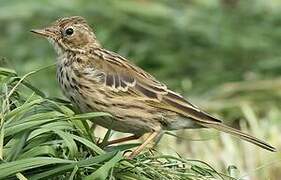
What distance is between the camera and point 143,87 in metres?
7.10

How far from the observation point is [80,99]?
22.6ft

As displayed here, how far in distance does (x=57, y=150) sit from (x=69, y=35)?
135 cm

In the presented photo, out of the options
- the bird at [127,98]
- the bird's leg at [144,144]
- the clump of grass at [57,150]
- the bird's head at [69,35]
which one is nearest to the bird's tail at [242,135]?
the bird at [127,98]

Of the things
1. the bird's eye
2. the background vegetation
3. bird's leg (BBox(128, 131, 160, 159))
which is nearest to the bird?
bird's leg (BBox(128, 131, 160, 159))

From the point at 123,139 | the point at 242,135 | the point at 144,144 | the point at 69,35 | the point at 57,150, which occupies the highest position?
the point at 69,35

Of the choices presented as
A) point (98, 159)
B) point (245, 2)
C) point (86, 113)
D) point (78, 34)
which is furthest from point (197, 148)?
point (245, 2)

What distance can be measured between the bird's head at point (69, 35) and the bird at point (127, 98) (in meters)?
0.09

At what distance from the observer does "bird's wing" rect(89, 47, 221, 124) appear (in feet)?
23.1

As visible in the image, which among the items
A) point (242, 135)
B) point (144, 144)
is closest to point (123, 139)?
point (144, 144)

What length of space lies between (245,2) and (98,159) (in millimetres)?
8086

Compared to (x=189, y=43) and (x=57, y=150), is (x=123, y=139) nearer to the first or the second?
(x=57, y=150)

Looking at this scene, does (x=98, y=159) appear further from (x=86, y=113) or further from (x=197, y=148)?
(x=197, y=148)

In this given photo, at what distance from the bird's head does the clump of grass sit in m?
0.72

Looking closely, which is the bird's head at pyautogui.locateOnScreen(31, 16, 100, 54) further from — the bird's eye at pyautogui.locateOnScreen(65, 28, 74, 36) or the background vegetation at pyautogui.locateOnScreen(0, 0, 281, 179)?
the background vegetation at pyautogui.locateOnScreen(0, 0, 281, 179)
